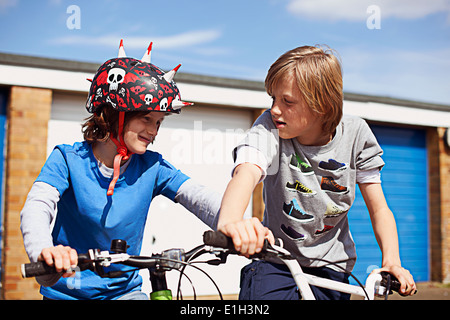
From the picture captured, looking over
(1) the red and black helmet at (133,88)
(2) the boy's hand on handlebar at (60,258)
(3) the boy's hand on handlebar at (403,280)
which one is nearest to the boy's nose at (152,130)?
(1) the red and black helmet at (133,88)

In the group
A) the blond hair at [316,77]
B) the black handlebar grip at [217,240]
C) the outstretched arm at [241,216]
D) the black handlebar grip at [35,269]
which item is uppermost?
the blond hair at [316,77]

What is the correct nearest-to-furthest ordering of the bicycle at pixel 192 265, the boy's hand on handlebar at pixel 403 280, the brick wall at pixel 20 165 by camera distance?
the bicycle at pixel 192 265 → the boy's hand on handlebar at pixel 403 280 → the brick wall at pixel 20 165

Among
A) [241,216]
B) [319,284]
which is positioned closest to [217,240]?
[241,216]

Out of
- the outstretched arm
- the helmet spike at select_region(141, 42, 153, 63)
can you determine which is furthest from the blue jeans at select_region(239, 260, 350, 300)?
the helmet spike at select_region(141, 42, 153, 63)

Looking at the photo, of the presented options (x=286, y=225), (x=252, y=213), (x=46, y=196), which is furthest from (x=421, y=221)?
(x=46, y=196)

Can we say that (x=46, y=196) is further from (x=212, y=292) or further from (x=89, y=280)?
(x=212, y=292)

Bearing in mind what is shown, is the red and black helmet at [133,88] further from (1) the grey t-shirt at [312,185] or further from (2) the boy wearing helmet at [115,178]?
(1) the grey t-shirt at [312,185]

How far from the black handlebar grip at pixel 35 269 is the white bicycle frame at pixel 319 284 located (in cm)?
83

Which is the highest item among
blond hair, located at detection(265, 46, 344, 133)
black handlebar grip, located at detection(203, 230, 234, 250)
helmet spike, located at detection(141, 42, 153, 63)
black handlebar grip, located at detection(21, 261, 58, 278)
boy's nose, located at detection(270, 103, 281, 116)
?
helmet spike, located at detection(141, 42, 153, 63)

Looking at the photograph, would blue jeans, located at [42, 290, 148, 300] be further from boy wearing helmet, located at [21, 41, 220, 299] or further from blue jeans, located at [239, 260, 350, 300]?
blue jeans, located at [239, 260, 350, 300]

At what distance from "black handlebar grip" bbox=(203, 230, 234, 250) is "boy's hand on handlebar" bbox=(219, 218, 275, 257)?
0.02 meters

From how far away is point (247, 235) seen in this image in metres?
1.66

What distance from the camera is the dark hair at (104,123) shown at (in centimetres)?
267

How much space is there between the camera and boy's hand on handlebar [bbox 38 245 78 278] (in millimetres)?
1785
